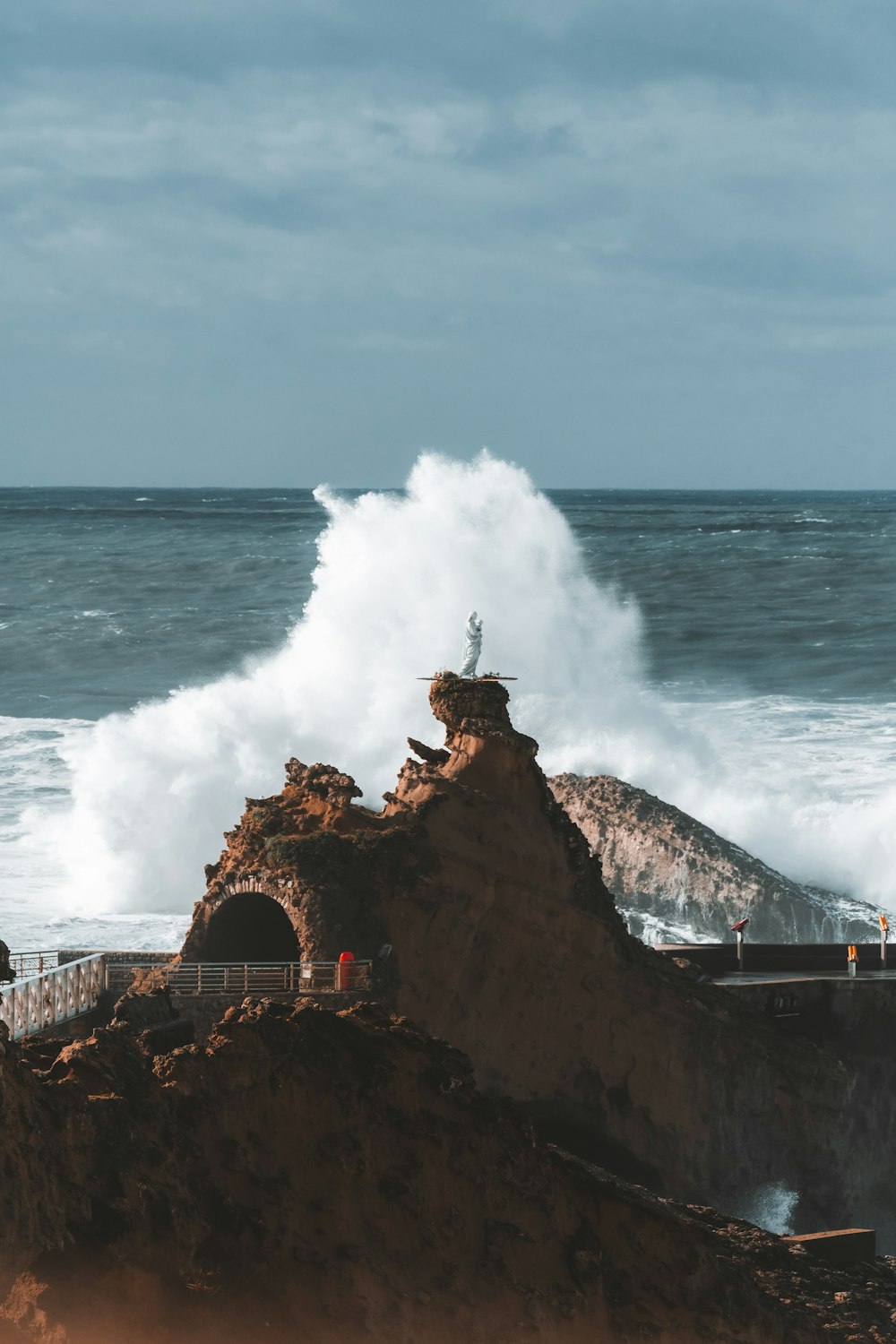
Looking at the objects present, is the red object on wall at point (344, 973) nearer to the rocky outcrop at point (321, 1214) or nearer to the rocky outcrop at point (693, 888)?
the rocky outcrop at point (321, 1214)

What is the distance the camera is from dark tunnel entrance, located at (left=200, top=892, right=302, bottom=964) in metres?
22.3

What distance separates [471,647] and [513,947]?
12.4 feet

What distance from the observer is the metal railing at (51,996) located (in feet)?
57.5

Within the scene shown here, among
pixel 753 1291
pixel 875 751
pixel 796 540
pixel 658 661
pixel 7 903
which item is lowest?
pixel 753 1291

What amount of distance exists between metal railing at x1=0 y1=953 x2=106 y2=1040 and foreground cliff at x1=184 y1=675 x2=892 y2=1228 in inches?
53.7

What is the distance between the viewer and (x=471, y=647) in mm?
23531

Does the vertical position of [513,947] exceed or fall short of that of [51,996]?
it exceeds it

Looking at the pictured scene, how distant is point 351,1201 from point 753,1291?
3.47 m

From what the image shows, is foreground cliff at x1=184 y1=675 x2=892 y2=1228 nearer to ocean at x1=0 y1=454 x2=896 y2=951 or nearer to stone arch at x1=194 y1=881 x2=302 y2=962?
stone arch at x1=194 y1=881 x2=302 y2=962

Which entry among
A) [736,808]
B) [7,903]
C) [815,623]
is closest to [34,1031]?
[7,903]

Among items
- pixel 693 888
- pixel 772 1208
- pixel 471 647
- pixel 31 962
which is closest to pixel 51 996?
pixel 31 962

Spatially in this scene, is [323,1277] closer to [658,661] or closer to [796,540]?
[658,661]

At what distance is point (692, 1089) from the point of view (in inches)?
880

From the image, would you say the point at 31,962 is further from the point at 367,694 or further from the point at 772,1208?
the point at 367,694
